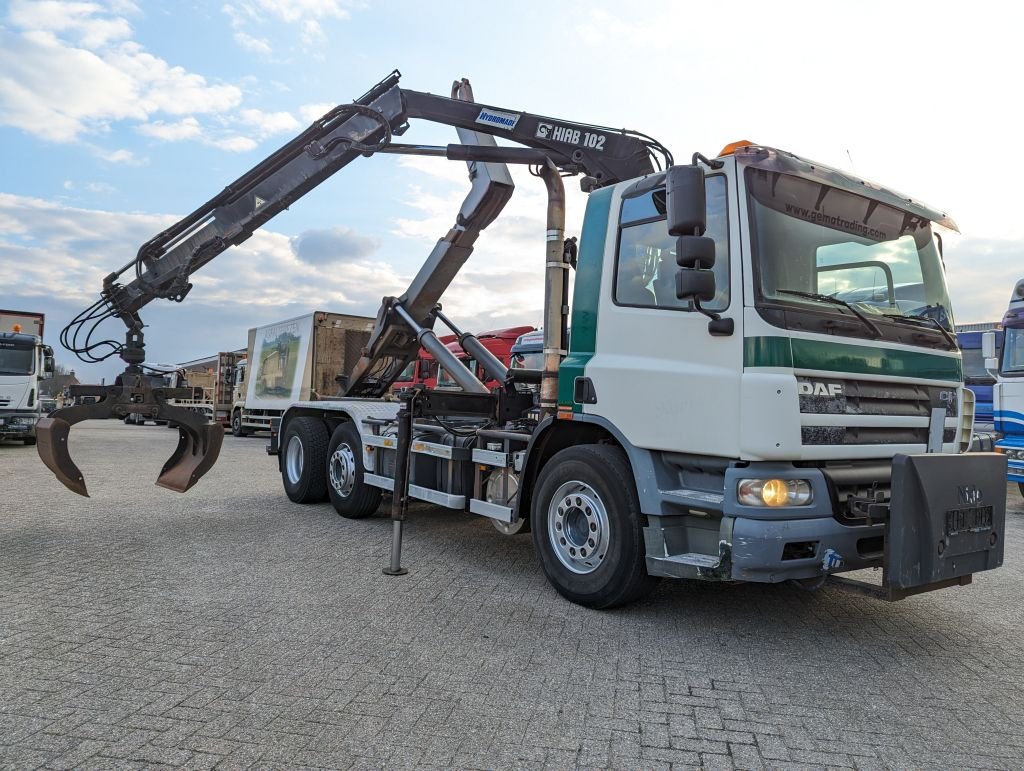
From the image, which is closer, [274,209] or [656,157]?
[656,157]

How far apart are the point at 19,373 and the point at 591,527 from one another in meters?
17.4

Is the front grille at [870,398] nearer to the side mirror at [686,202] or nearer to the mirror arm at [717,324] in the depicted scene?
the mirror arm at [717,324]

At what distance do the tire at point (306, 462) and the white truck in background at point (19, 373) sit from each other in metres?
11.8

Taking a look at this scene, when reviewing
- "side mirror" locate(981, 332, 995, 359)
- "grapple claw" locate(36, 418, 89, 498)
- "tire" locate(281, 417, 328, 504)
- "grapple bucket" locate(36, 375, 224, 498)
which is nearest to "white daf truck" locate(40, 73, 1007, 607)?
"grapple bucket" locate(36, 375, 224, 498)

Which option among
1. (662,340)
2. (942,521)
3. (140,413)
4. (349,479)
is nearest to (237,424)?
(349,479)

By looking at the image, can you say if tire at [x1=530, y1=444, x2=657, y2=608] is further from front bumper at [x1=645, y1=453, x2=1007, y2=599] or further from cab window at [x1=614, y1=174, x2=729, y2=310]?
cab window at [x1=614, y1=174, x2=729, y2=310]

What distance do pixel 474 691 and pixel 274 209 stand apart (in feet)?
20.9

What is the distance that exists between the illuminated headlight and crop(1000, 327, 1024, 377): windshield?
28.6 feet

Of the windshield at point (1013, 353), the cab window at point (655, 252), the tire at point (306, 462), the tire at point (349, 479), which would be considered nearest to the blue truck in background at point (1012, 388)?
the windshield at point (1013, 353)

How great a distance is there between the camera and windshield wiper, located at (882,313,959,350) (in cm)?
451

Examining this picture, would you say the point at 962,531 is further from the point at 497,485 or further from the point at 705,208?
the point at 497,485

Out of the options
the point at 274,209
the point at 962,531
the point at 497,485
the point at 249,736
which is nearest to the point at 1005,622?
the point at 962,531

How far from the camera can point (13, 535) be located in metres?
6.75

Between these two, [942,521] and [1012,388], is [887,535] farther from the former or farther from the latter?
[1012,388]
